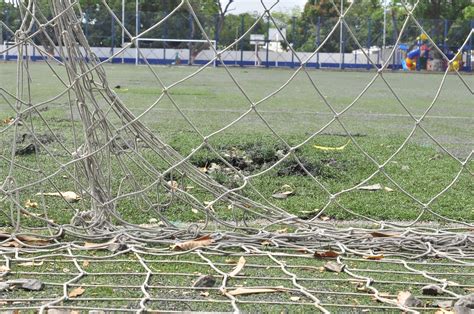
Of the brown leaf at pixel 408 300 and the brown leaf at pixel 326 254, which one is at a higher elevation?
the brown leaf at pixel 408 300

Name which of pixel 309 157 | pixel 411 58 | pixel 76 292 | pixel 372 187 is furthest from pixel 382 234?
pixel 411 58

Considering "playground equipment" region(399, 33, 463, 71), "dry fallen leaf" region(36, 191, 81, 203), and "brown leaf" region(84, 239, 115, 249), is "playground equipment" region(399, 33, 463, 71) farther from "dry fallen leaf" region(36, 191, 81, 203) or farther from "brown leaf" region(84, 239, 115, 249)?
"brown leaf" region(84, 239, 115, 249)

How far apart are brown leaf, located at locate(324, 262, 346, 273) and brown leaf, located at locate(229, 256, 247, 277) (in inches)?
10.4

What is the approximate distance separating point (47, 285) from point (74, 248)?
44 cm

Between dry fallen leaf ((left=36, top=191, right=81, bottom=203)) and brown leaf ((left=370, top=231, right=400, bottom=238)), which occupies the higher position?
brown leaf ((left=370, top=231, right=400, bottom=238))

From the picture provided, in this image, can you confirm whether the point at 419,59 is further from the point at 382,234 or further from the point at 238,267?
the point at 238,267

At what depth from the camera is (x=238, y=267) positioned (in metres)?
2.42

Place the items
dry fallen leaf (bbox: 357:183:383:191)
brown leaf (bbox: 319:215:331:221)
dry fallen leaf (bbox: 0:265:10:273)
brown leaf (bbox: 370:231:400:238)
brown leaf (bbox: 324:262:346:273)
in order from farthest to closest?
dry fallen leaf (bbox: 357:183:383:191) < brown leaf (bbox: 319:215:331:221) < brown leaf (bbox: 370:231:400:238) < brown leaf (bbox: 324:262:346:273) < dry fallen leaf (bbox: 0:265:10:273)

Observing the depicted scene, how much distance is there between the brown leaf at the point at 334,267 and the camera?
243cm

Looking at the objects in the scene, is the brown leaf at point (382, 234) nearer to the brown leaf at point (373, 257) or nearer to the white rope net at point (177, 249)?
the white rope net at point (177, 249)

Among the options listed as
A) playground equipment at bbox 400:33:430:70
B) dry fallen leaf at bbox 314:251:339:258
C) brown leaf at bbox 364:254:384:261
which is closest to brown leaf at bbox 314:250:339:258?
dry fallen leaf at bbox 314:251:339:258

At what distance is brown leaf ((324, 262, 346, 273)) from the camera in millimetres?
2430

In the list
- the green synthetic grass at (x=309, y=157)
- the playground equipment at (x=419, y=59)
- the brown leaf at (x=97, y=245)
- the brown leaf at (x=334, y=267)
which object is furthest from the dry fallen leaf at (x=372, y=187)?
the playground equipment at (x=419, y=59)

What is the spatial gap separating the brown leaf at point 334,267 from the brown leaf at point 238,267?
0.26 metres
